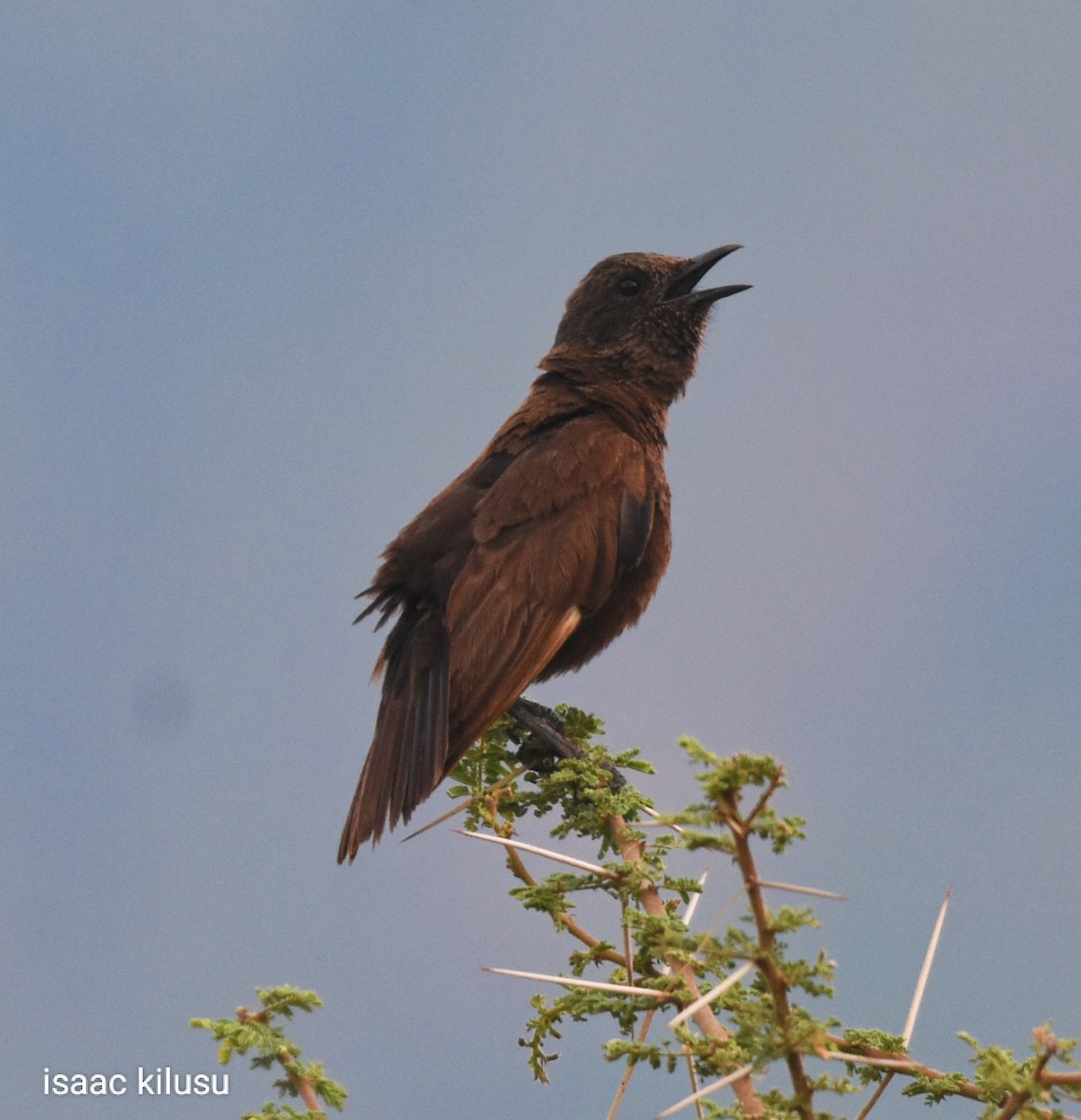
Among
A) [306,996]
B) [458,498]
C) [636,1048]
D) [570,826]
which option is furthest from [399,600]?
[636,1048]

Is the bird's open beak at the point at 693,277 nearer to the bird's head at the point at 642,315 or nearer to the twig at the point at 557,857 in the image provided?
the bird's head at the point at 642,315

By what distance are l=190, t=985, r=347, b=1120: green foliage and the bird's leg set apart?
2.47m

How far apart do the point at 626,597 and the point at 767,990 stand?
3.54 meters

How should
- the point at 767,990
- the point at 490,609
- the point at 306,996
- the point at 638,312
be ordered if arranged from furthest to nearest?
the point at 638,312, the point at 490,609, the point at 306,996, the point at 767,990

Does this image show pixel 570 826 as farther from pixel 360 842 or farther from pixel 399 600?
pixel 399 600

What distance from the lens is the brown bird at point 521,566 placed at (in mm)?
A: 5066

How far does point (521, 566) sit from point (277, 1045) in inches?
106

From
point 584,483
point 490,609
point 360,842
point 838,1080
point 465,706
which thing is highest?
point 584,483

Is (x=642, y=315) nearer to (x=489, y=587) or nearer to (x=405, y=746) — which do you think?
(x=489, y=587)

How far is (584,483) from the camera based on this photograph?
227 inches

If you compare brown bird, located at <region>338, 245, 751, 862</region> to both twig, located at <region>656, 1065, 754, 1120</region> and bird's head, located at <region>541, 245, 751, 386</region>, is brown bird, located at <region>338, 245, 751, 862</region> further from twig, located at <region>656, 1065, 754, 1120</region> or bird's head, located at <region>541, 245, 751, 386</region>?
twig, located at <region>656, 1065, 754, 1120</region>

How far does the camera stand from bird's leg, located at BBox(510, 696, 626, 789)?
5527mm

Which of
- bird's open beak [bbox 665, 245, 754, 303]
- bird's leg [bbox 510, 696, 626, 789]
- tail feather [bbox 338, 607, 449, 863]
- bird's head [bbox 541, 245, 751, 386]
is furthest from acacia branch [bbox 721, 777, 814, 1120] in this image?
bird's open beak [bbox 665, 245, 754, 303]

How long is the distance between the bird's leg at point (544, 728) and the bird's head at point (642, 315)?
6.45 feet
